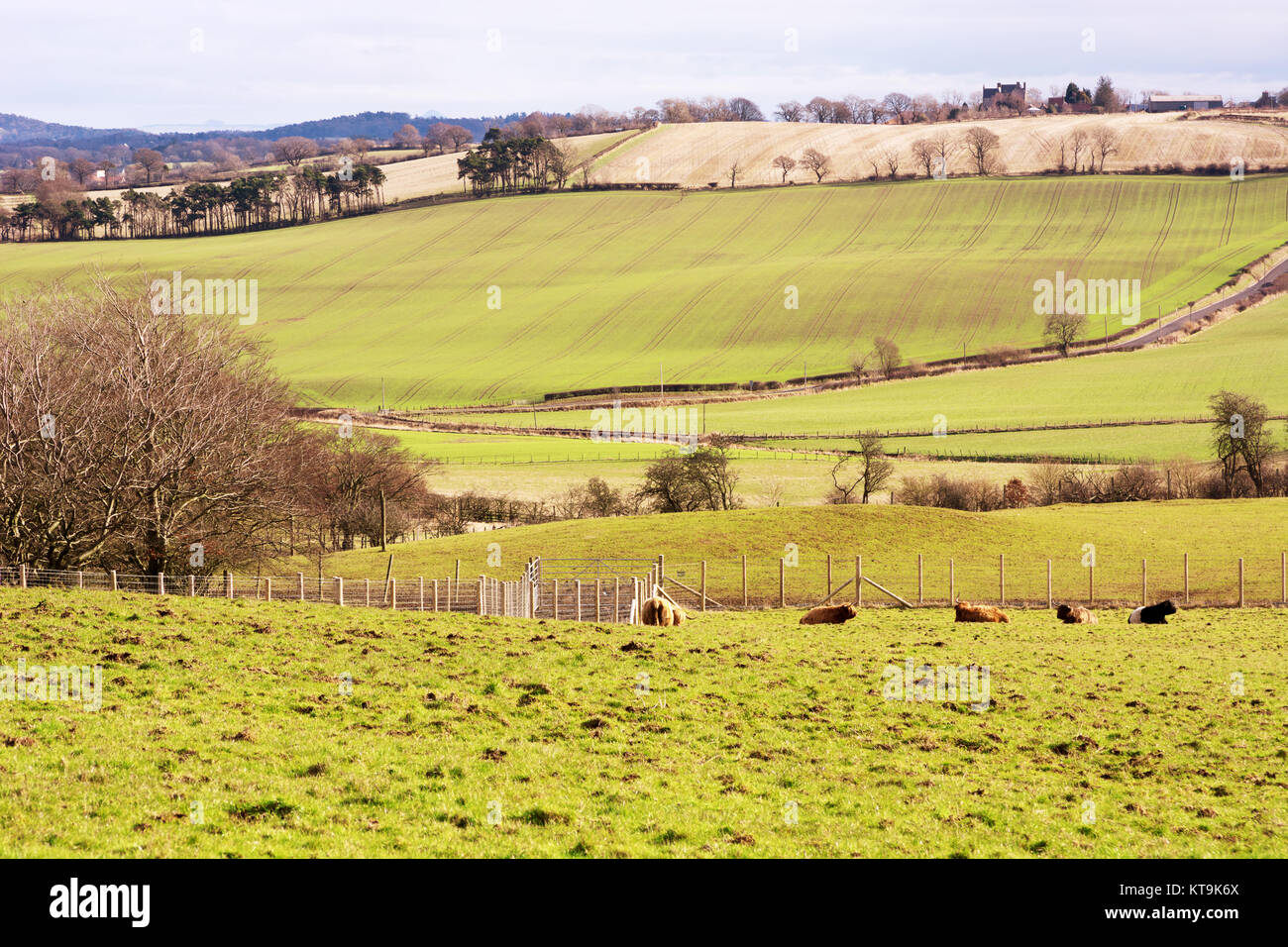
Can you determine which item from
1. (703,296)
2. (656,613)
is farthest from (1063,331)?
(656,613)

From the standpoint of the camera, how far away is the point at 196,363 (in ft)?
148

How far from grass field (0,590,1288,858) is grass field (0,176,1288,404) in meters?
95.7

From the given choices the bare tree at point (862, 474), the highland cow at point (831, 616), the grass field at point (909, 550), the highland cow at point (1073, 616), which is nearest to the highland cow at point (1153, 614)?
the highland cow at point (1073, 616)

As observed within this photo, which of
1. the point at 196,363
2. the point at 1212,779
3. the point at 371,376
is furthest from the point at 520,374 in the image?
the point at 1212,779

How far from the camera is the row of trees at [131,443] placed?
3884 cm

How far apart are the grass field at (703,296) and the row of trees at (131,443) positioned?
80.1 m

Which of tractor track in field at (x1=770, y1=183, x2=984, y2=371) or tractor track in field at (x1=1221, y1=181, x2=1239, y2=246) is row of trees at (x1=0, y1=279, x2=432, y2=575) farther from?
Answer: tractor track in field at (x1=1221, y1=181, x2=1239, y2=246)

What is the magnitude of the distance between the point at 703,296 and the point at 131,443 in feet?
443

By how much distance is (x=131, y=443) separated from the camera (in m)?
41.2

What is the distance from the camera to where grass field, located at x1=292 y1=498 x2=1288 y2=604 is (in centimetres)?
4956

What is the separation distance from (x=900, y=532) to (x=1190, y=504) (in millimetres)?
25369

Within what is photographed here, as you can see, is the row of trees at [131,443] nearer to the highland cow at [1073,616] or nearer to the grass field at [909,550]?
the grass field at [909,550]

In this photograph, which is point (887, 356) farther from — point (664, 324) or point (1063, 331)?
point (664, 324)
